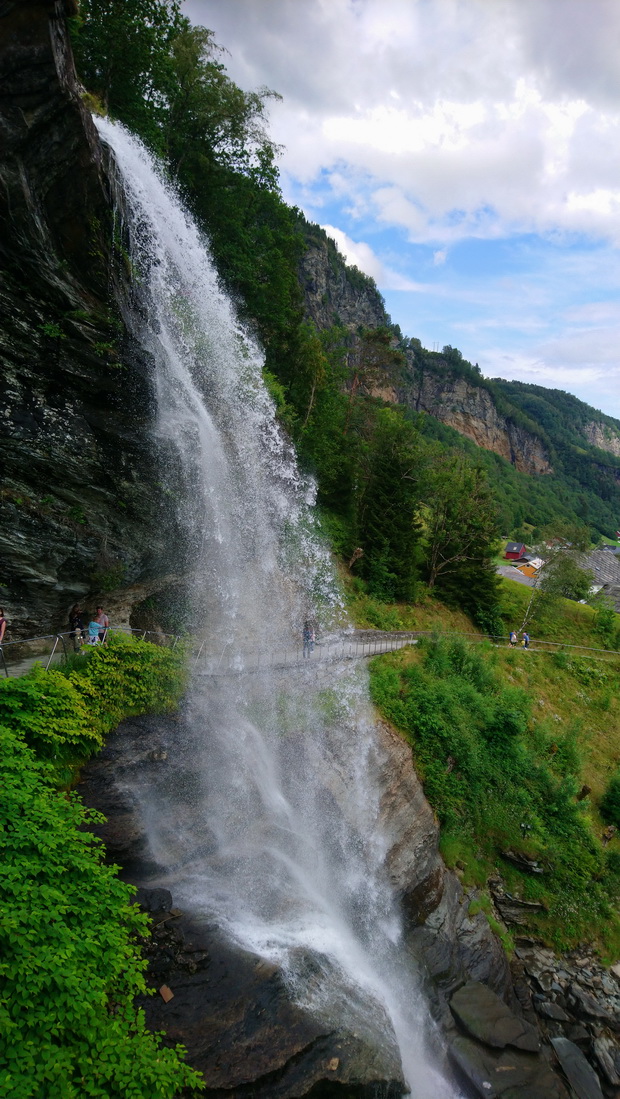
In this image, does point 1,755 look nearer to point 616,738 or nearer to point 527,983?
point 527,983

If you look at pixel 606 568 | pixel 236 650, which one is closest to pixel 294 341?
pixel 236 650

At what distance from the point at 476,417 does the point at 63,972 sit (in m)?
201

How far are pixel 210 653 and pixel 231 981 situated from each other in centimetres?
923

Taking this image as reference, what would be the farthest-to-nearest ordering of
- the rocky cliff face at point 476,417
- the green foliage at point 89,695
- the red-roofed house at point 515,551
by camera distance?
the rocky cliff face at point 476,417
the red-roofed house at point 515,551
the green foliage at point 89,695

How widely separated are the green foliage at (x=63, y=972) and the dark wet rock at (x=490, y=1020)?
9214 mm

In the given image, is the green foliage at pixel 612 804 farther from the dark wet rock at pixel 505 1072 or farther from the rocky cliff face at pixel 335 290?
the rocky cliff face at pixel 335 290

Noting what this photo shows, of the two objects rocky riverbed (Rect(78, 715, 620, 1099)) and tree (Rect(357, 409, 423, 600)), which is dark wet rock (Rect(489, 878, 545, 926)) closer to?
rocky riverbed (Rect(78, 715, 620, 1099))

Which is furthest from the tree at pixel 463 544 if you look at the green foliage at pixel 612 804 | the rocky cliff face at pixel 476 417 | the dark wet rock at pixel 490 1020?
the rocky cliff face at pixel 476 417

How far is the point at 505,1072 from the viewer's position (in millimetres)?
11641

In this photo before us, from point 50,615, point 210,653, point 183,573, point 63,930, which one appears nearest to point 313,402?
point 183,573

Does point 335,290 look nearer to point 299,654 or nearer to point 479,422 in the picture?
point 479,422

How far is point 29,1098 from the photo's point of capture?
5.07 m

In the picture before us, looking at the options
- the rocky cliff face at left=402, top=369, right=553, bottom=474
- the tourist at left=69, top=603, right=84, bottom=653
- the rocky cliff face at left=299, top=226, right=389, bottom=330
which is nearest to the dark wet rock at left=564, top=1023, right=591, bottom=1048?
the tourist at left=69, top=603, right=84, bottom=653

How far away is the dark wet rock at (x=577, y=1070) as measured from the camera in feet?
40.2
